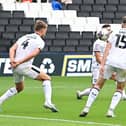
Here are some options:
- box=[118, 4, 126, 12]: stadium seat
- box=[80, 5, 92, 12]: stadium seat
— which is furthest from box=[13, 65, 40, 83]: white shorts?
box=[118, 4, 126, 12]: stadium seat

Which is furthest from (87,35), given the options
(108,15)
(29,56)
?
(29,56)

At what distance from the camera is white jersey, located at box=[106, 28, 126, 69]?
42.6ft

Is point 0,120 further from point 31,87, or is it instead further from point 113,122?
point 31,87

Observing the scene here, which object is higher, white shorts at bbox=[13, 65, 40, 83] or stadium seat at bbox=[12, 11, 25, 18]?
white shorts at bbox=[13, 65, 40, 83]

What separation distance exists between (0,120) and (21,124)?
2.32ft

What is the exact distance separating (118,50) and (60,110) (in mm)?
Result: 2170

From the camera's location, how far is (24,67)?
1362 cm

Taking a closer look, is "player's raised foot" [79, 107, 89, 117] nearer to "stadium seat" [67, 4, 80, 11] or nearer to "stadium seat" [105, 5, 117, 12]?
"stadium seat" [67, 4, 80, 11]

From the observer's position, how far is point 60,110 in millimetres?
14461

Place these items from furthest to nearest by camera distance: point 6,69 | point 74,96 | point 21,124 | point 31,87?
1. point 6,69
2. point 31,87
3. point 74,96
4. point 21,124

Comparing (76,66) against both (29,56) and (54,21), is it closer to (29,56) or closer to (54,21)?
(54,21)

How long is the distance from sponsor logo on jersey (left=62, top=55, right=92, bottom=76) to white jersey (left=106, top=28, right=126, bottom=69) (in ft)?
46.4

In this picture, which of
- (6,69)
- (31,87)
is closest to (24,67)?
(31,87)

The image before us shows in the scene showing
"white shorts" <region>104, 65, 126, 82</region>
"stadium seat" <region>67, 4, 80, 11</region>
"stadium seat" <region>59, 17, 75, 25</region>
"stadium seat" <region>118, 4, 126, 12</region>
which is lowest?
"stadium seat" <region>59, 17, 75, 25</region>
